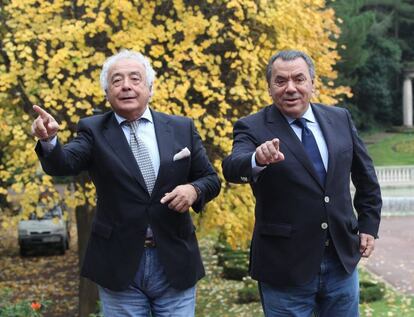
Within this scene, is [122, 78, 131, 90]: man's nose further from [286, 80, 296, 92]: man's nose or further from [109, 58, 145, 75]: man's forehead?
[286, 80, 296, 92]: man's nose

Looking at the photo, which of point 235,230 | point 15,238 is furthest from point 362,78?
point 235,230

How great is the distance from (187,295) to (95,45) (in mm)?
4616

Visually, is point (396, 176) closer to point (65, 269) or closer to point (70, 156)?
point (65, 269)

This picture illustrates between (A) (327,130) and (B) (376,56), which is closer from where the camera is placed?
(A) (327,130)

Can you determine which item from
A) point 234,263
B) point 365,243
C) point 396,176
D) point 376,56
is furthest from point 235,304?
point 376,56

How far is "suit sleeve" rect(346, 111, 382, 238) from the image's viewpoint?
10.9ft

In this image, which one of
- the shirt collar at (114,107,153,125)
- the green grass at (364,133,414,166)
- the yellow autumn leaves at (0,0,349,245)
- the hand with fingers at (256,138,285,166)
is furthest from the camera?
the green grass at (364,133,414,166)

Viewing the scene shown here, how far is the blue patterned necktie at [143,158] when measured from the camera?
3117 mm

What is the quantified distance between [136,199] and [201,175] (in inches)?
14.6

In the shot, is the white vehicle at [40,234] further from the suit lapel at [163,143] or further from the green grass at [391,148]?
the green grass at [391,148]

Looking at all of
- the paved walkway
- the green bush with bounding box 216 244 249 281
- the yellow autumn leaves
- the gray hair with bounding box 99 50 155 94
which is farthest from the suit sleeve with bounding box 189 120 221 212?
the green bush with bounding box 216 244 249 281

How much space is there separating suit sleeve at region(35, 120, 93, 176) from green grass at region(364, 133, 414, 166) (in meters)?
32.7

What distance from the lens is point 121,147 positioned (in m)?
3.13

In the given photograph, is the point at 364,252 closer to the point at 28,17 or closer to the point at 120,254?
the point at 120,254
